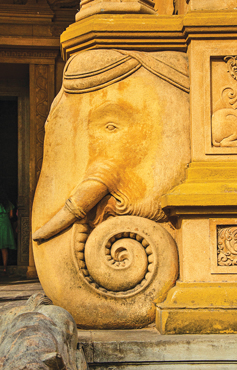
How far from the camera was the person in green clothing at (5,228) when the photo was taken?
27.7 feet

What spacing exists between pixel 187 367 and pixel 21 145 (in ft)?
23.5

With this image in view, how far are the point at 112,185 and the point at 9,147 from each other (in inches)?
286

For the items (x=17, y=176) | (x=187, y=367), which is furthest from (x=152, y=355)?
(x=17, y=176)

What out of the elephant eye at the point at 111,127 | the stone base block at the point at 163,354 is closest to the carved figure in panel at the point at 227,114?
the elephant eye at the point at 111,127

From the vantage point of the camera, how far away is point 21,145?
908cm

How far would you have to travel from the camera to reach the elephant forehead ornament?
2908mm

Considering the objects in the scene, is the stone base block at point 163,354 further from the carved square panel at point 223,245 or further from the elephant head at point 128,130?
the elephant head at point 128,130

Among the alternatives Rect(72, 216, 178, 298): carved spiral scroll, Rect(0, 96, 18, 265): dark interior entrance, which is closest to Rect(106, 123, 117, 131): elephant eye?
Rect(72, 216, 178, 298): carved spiral scroll

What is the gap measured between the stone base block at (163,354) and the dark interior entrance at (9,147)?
7587mm

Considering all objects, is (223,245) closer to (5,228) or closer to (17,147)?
(5,228)

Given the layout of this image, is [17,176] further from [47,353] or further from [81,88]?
[47,353]

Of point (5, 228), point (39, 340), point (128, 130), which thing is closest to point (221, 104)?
point (128, 130)

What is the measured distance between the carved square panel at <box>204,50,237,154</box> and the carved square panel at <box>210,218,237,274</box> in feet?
1.58

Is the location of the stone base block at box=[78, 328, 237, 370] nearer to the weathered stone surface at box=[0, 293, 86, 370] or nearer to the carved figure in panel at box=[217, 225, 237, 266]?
the weathered stone surface at box=[0, 293, 86, 370]
